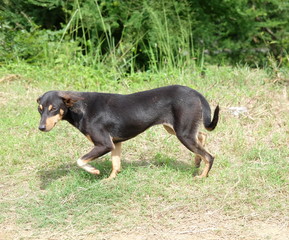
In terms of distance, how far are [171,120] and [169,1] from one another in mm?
5579

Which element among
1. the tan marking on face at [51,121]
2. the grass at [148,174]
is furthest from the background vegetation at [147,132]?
the tan marking on face at [51,121]

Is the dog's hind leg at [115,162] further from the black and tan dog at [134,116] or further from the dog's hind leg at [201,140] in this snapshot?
the dog's hind leg at [201,140]

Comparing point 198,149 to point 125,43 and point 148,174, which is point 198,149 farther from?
point 125,43

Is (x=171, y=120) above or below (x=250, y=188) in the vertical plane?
above

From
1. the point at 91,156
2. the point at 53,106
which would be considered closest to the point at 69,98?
the point at 53,106

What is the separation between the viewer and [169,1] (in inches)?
418

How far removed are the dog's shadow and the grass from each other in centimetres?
1

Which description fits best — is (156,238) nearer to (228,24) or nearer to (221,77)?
(221,77)

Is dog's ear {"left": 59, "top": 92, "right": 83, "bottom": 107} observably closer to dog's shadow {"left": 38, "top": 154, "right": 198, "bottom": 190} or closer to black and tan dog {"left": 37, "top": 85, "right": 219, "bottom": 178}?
black and tan dog {"left": 37, "top": 85, "right": 219, "bottom": 178}

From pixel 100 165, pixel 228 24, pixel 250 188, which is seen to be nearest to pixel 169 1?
pixel 228 24

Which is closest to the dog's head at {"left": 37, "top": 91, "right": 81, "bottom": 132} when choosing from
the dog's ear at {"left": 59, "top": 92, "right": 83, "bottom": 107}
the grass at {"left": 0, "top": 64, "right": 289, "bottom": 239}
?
the dog's ear at {"left": 59, "top": 92, "right": 83, "bottom": 107}

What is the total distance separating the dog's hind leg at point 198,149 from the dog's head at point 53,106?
1.33 meters

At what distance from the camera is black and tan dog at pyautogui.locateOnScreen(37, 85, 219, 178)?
18.3 feet

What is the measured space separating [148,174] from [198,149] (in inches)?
27.8
